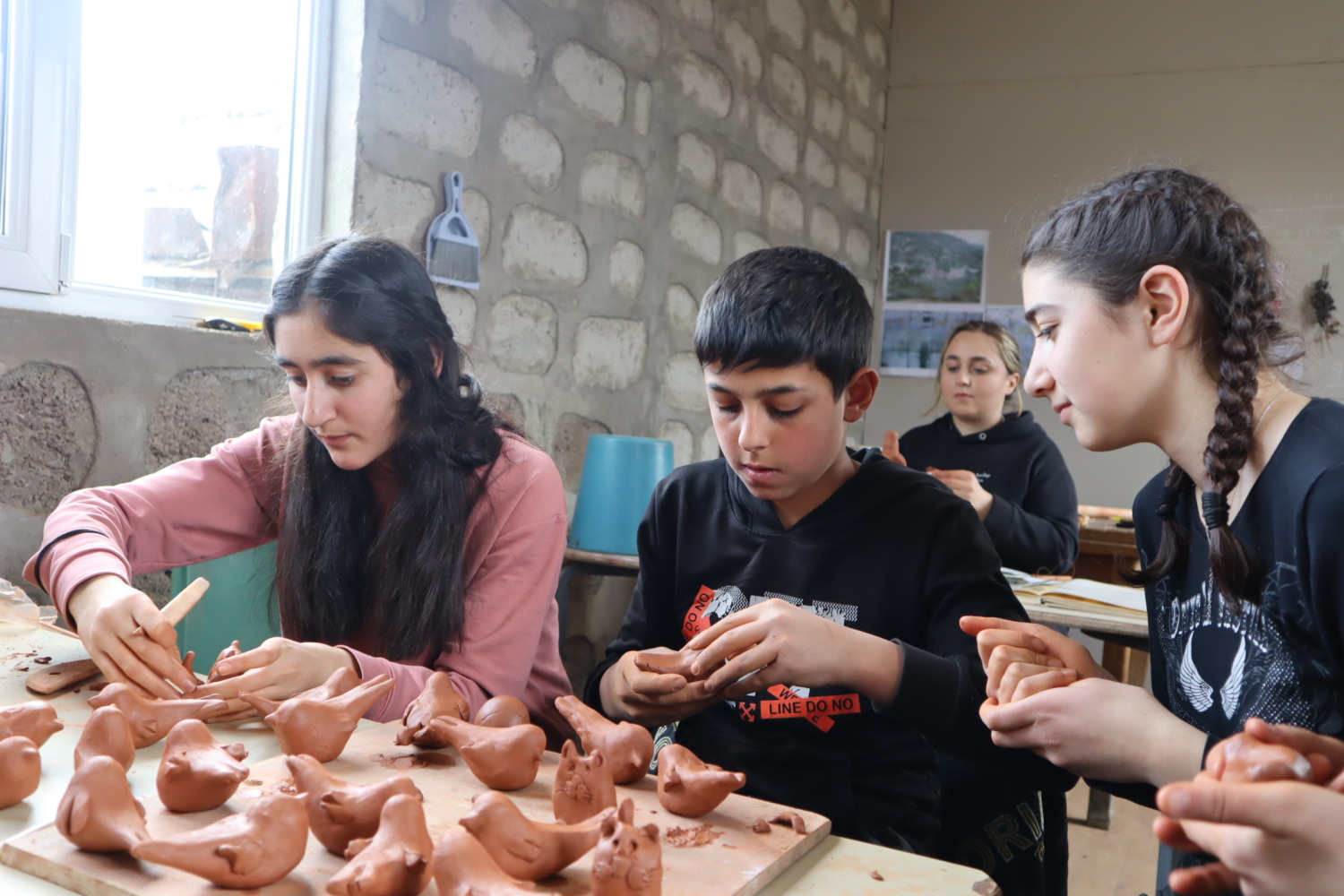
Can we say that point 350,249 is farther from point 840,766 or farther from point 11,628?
point 840,766

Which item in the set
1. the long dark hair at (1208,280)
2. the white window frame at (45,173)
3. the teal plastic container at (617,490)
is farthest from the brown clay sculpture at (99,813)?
the teal plastic container at (617,490)

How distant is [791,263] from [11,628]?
46.5 inches

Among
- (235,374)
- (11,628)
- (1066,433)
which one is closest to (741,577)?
(11,628)

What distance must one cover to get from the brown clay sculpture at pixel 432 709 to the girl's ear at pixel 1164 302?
31.8 inches

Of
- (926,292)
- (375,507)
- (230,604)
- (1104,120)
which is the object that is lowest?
(230,604)

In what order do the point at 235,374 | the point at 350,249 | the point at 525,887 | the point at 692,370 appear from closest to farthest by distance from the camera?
the point at 525,887
the point at 350,249
the point at 235,374
the point at 692,370

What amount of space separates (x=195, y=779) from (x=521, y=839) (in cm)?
26

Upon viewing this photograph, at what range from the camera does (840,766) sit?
48.6 inches

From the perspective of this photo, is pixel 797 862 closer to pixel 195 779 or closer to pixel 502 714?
pixel 502 714

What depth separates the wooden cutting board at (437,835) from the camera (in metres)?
0.66

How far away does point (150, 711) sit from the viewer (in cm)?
94

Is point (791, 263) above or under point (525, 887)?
above

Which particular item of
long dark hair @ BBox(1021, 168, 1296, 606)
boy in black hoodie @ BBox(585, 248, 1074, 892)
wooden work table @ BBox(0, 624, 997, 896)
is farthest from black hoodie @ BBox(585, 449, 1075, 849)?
wooden work table @ BBox(0, 624, 997, 896)

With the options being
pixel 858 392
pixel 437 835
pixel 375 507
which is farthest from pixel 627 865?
pixel 375 507
